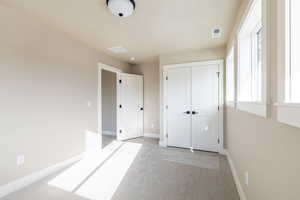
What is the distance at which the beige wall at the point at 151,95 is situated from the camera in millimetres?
4441

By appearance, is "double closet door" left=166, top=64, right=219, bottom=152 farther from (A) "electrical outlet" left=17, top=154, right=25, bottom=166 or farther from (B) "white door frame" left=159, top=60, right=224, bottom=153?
(A) "electrical outlet" left=17, top=154, right=25, bottom=166

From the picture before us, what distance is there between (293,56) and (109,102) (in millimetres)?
4723

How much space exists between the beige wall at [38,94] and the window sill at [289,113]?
2.74m

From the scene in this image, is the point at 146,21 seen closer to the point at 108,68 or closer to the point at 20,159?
the point at 108,68

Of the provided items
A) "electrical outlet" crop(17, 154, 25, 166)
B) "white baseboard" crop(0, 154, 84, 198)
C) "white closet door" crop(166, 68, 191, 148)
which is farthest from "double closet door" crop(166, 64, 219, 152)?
"electrical outlet" crop(17, 154, 25, 166)

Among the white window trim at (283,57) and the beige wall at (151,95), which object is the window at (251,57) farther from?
the beige wall at (151,95)

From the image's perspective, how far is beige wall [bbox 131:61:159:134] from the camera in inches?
175

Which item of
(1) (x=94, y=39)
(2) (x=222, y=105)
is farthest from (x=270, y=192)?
(1) (x=94, y=39)

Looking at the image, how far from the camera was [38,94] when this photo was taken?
7.02 ft

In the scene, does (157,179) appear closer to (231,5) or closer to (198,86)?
(198,86)

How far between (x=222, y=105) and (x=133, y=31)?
2.40 meters

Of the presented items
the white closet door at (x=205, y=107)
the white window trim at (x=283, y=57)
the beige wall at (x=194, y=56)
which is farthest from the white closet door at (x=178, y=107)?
the white window trim at (x=283, y=57)

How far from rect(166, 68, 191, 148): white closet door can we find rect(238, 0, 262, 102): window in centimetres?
151

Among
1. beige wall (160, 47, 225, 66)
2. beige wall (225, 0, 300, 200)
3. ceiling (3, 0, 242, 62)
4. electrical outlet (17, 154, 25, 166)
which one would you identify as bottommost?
electrical outlet (17, 154, 25, 166)
